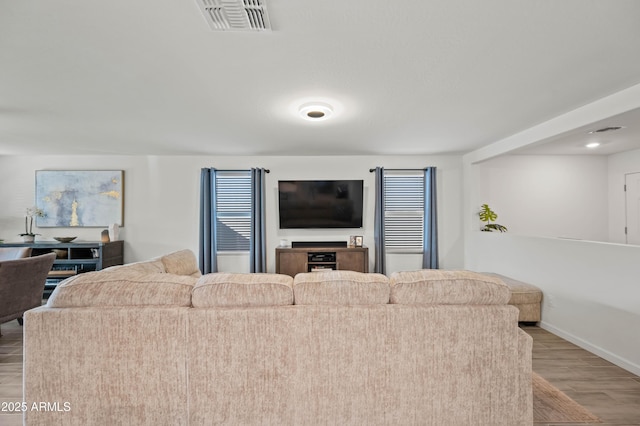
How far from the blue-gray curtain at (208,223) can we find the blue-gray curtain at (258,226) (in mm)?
626

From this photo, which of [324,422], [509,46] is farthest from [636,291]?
[324,422]

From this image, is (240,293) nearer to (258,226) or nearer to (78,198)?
(258,226)

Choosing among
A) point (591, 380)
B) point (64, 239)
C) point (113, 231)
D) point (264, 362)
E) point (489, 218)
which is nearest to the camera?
point (264, 362)

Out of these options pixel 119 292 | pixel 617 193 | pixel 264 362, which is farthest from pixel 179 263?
pixel 617 193

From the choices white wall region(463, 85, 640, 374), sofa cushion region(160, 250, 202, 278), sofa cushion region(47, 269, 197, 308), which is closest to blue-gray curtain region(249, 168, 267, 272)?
sofa cushion region(160, 250, 202, 278)

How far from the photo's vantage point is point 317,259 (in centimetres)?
469

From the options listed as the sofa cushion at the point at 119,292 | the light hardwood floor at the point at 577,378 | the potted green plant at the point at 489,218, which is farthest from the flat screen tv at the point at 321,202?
the sofa cushion at the point at 119,292

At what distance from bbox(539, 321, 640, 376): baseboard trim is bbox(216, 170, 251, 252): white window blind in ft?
14.0

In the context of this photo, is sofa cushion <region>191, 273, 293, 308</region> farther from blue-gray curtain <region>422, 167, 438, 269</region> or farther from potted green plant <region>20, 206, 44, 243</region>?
potted green plant <region>20, 206, 44, 243</region>

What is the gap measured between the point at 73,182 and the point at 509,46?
618cm

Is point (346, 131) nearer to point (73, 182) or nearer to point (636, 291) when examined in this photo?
point (636, 291)

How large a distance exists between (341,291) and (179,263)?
72.8 inches

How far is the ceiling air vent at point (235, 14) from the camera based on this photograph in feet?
4.73

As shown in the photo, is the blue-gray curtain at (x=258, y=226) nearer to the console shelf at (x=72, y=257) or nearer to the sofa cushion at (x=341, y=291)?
the console shelf at (x=72, y=257)
